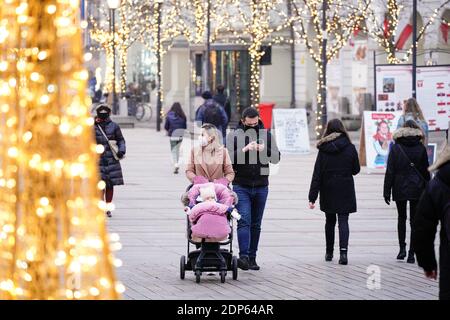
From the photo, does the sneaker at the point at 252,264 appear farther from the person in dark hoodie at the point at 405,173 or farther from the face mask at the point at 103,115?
the face mask at the point at 103,115

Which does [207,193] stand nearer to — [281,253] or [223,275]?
[223,275]

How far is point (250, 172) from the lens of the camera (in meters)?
14.1

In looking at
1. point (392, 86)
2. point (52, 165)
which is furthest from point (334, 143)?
point (392, 86)

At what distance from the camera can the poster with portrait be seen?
2711 centimetres

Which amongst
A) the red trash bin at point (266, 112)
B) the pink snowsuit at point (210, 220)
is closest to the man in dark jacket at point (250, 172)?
the pink snowsuit at point (210, 220)

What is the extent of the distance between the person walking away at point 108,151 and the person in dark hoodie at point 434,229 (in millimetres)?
10896

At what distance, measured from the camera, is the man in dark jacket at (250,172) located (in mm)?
13992

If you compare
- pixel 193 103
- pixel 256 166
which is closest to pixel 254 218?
pixel 256 166

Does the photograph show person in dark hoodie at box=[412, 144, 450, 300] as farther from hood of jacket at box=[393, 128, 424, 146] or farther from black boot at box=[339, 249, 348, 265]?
hood of jacket at box=[393, 128, 424, 146]

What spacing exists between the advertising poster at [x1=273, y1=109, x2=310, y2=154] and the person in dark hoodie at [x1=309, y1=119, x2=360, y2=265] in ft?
60.7

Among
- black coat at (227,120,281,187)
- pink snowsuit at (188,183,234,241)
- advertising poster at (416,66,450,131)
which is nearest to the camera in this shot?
pink snowsuit at (188,183,234,241)

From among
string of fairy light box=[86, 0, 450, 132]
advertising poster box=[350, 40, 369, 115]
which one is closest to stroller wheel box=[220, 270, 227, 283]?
string of fairy light box=[86, 0, 450, 132]
